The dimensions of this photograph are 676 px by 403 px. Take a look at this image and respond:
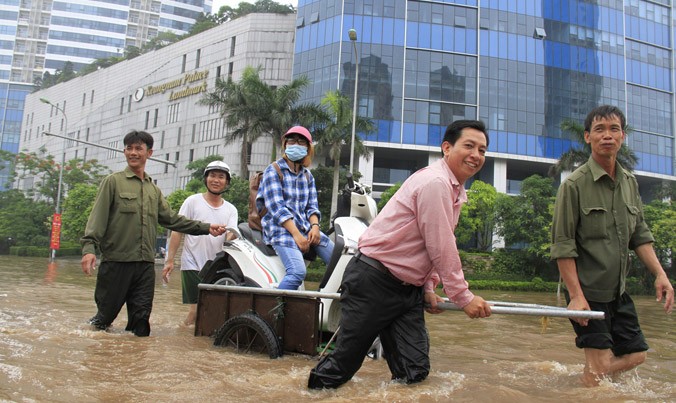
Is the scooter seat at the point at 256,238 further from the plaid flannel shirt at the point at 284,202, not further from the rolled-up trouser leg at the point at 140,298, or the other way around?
the rolled-up trouser leg at the point at 140,298

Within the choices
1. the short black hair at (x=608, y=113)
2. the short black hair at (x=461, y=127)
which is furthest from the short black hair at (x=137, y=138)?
the short black hair at (x=608, y=113)

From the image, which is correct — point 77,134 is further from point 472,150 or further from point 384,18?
point 472,150

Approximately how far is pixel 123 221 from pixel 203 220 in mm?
1297

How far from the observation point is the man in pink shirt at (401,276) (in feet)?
9.98

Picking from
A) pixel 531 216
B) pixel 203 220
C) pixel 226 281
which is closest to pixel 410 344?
pixel 226 281

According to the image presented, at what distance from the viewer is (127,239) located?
4918mm

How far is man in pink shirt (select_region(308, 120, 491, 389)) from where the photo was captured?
120 inches

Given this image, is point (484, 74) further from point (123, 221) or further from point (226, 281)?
point (123, 221)

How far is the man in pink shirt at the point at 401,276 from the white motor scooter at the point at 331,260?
3.89ft

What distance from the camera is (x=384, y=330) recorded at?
321cm

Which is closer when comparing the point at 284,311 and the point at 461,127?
the point at 461,127

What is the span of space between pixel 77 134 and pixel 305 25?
43.8 metres

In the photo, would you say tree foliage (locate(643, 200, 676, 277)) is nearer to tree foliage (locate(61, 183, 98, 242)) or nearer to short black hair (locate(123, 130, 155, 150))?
short black hair (locate(123, 130, 155, 150))

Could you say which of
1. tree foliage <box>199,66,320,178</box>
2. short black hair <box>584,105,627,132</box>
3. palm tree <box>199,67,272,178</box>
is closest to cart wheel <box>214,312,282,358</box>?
short black hair <box>584,105,627,132</box>
